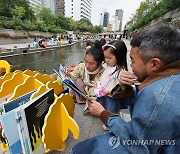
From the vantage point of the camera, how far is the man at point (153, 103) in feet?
2.67

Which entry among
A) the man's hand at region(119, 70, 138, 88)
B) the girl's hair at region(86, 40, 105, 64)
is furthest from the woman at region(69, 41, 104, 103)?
the man's hand at region(119, 70, 138, 88)

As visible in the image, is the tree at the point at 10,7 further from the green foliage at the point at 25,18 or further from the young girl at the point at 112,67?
the young girl at the point at 112,67

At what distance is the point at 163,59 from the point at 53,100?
1.04 meters

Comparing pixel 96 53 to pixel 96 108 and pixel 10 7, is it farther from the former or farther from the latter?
pixel 10 7

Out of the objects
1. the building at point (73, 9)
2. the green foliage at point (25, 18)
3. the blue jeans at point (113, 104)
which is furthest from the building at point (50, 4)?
the blue jeans at point (113, 104)

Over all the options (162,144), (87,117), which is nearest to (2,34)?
(87,117)

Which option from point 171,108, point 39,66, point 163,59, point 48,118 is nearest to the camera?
point 171,108

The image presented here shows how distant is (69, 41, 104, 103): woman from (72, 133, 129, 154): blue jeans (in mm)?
1105

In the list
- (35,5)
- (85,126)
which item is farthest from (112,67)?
(35,5)

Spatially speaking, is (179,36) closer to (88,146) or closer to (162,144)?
(162,144)

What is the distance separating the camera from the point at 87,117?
7.45 feet

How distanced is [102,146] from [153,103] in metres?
0.48

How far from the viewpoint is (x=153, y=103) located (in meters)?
0.82

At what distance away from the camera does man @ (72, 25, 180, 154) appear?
32.0 inches
